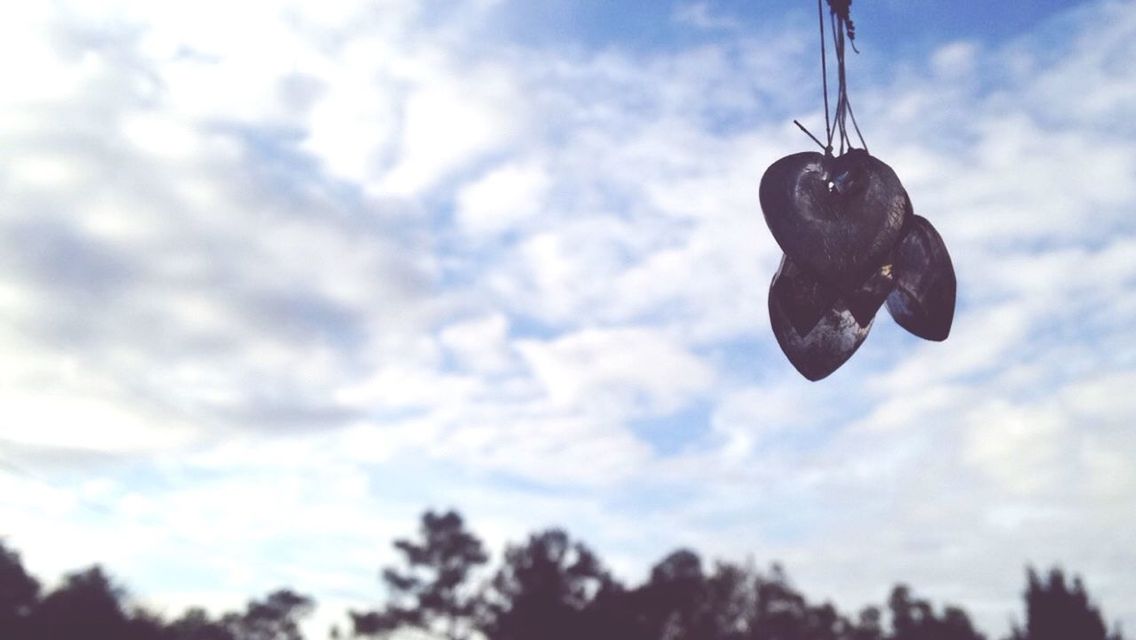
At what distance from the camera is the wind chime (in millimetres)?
1414

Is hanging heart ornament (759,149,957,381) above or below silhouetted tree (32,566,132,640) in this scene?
below

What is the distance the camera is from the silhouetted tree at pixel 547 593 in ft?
115

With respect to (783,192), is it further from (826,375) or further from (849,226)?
(826,375)

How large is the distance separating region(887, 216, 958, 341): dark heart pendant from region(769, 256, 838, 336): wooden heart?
13 cm

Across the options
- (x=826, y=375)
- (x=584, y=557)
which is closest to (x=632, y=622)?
(x=584, y=557)

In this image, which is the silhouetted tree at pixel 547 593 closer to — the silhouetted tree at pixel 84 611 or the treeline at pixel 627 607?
the treeline at pixel 627 607

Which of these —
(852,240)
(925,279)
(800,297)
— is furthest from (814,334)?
(852,240)

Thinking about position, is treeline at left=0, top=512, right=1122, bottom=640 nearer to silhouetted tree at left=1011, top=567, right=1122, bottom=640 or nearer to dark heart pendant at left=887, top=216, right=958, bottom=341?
silhouetted tree at left=1011, top=567, right=1122, bottom=640

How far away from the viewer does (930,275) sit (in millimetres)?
1656

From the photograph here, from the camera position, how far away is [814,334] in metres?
1.74

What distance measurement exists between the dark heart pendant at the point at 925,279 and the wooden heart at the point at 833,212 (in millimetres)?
194

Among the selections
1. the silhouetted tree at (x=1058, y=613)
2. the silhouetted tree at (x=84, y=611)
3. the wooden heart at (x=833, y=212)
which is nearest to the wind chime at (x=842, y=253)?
the wooden heart at (x=833, y=212)

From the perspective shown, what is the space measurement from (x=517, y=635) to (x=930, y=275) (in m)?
35.7

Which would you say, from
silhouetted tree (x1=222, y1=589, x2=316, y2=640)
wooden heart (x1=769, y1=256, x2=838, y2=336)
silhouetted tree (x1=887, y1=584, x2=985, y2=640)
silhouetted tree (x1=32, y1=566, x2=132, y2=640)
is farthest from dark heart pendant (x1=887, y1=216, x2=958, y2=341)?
silhouetted tree (x1=222, y1=589, x2=316, y2=640)
